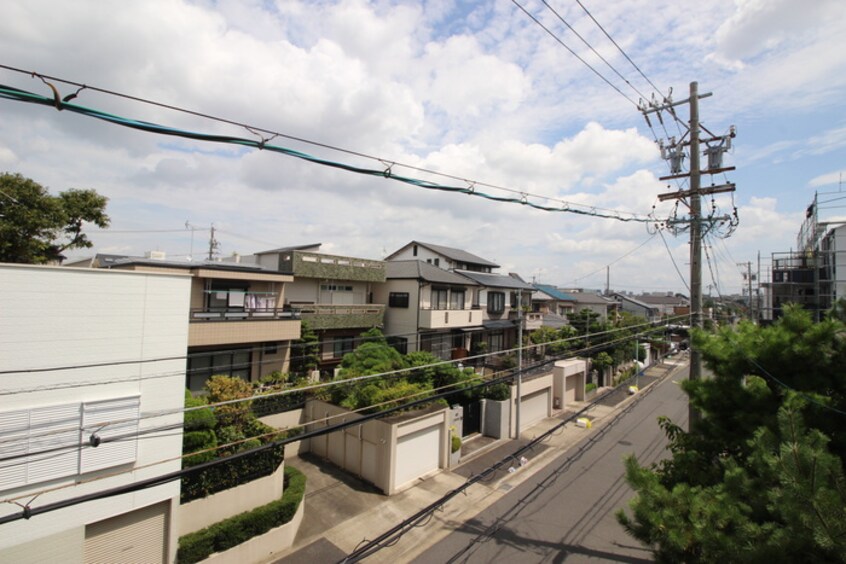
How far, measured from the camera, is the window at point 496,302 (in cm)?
2945

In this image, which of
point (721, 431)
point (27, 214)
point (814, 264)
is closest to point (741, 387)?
point (721, 431)

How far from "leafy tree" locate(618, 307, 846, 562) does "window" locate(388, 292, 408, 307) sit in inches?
678

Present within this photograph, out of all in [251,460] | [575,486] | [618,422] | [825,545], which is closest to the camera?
[825,545]

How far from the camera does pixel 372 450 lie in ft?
46.0

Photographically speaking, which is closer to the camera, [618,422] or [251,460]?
[251,460]

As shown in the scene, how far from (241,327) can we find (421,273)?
36.1ft

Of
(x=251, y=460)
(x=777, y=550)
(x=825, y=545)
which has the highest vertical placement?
(x=825, y=545)

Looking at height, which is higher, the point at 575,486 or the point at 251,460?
the point at 251,460

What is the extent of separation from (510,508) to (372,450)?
5120mm

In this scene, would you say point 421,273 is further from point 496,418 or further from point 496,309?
point 496,418

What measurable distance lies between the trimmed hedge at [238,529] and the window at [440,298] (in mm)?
14380

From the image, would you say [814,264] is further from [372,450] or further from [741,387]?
[372,450]

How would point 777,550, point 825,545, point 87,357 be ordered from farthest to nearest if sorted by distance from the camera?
point 87,357 < point 777,550 < point 825,545

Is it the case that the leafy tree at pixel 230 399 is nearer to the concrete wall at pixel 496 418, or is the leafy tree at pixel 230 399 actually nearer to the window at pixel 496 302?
the concrete wall at pixel 496 418
